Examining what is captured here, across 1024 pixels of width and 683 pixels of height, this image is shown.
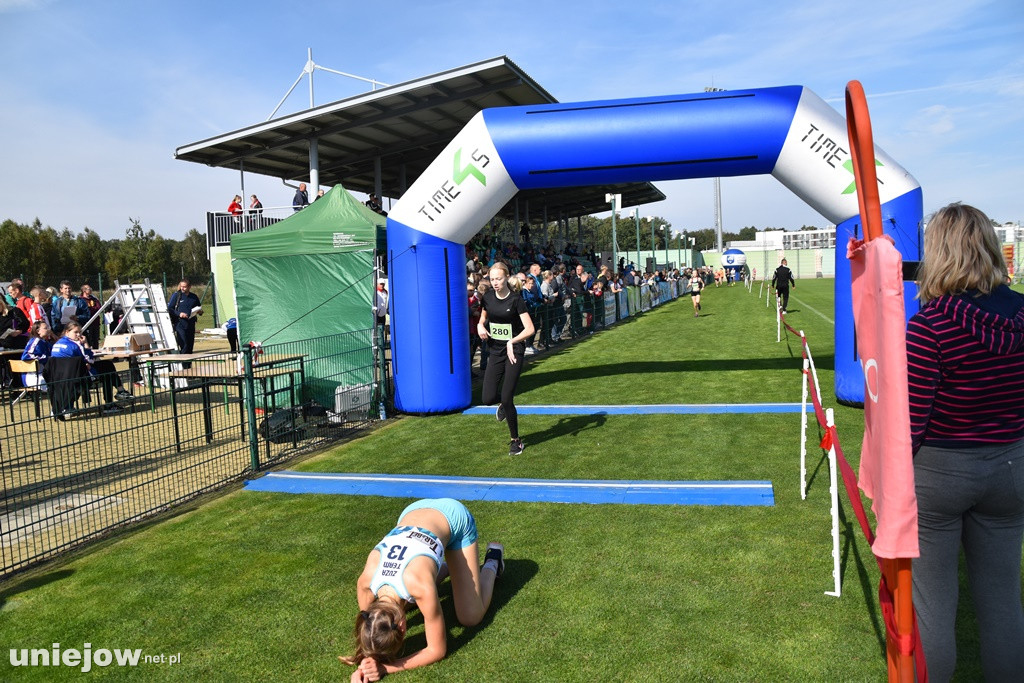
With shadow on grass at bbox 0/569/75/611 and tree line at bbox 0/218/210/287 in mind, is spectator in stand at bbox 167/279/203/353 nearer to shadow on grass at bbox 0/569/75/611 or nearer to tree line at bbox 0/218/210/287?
shadow on grass at bbox 0/569/75/611

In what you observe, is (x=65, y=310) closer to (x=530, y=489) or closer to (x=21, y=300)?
(x=21, y=300)

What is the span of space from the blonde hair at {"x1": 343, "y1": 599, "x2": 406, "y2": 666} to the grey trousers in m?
2.15

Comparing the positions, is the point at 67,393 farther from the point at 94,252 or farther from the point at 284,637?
the point at 94,252

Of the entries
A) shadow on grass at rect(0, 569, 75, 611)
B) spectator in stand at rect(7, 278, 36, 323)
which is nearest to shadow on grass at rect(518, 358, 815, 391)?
shadow on grass at rect(0, 569, 75, 611)

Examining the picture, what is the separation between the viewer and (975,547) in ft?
8.14

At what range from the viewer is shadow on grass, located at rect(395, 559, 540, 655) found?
3857 millimetres

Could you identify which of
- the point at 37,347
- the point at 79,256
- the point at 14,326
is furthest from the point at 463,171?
the point at 79,256

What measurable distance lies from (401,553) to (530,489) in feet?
9.48

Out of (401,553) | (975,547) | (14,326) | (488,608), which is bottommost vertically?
(488,608)

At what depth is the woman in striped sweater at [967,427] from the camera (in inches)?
93.2

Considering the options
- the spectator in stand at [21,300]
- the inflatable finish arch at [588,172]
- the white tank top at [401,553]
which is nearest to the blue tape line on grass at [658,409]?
the inflatable finish arch at [588,172]

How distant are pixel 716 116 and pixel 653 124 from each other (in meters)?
0.76

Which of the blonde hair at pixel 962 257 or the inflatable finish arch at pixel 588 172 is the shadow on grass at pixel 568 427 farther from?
the blonde hair at pixel 962 257

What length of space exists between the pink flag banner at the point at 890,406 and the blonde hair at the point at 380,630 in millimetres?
2124
